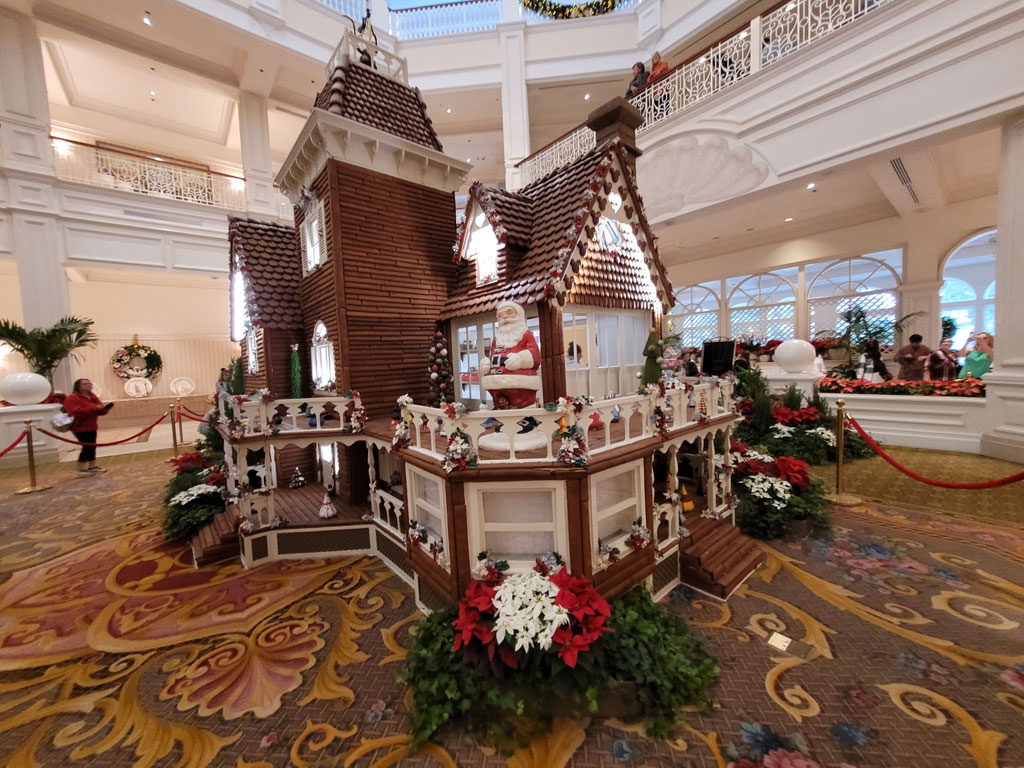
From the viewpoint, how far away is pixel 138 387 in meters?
17.1

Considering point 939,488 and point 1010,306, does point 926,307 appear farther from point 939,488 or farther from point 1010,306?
point 939,488

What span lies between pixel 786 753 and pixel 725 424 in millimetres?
3901

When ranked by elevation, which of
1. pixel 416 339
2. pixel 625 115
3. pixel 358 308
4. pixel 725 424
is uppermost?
pixel 625 115

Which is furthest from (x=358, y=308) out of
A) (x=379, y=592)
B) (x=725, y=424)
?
(x=725, y=424)

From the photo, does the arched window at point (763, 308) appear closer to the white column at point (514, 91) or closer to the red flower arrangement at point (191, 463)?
the white column at point (514, 91)

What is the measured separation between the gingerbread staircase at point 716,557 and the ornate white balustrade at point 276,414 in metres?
4.90

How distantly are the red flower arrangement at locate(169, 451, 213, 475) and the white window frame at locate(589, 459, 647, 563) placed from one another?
908 centimetres

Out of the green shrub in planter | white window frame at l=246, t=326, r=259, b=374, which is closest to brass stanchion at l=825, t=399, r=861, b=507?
the green shrub in planter

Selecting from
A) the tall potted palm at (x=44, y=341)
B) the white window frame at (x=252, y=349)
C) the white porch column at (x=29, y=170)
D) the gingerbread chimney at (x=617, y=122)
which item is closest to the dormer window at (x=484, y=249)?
the gingerbread chimney at (x=617, y=122)

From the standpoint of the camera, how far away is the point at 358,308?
639cm

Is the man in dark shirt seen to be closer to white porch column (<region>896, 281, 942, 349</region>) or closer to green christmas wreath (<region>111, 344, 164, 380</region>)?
white porch column (<region>896, 281, 942, 349</region>)

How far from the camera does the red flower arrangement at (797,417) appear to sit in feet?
30.3

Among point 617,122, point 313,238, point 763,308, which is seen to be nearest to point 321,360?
point 313,238

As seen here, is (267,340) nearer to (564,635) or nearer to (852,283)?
(564,635)
